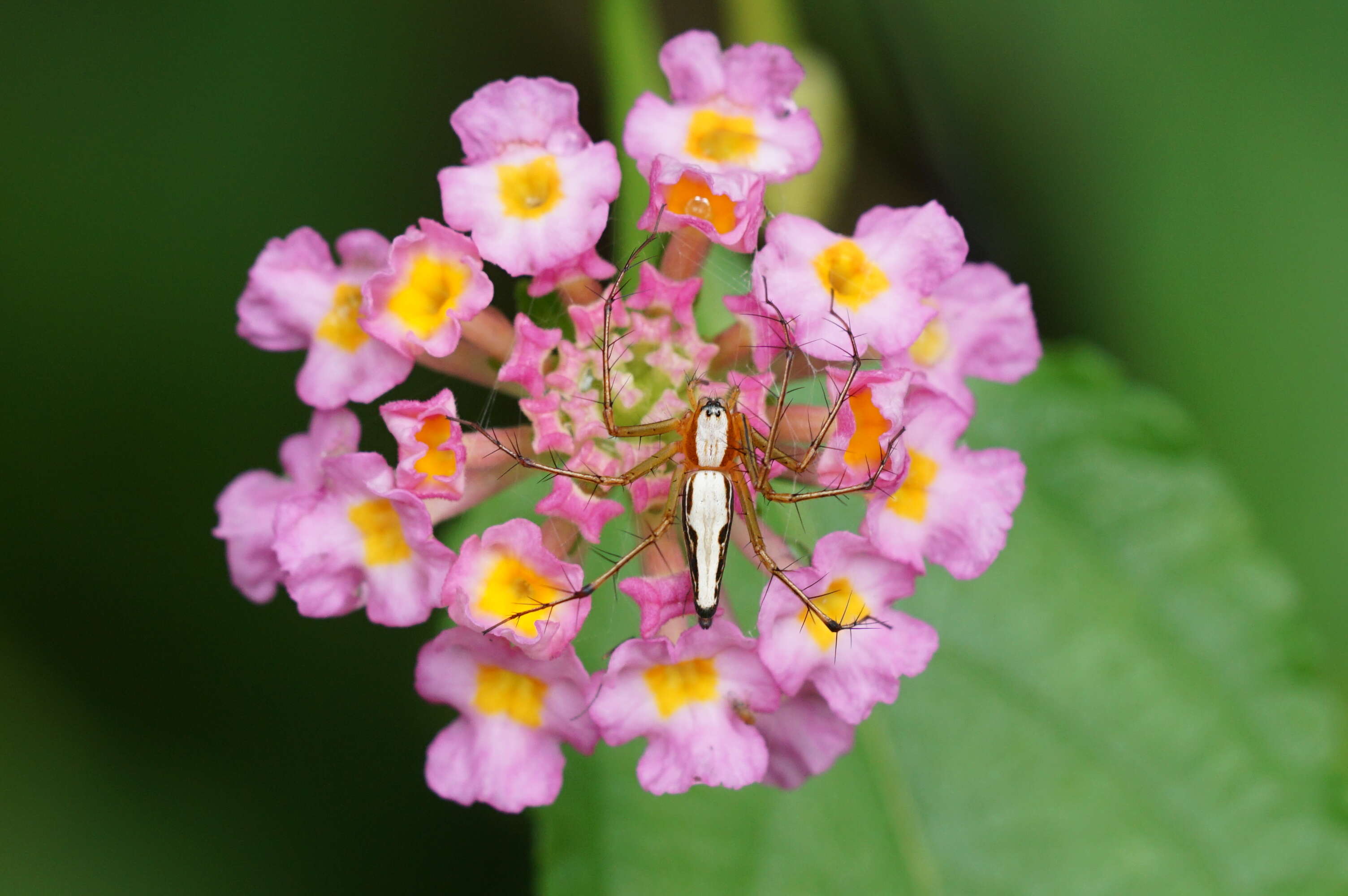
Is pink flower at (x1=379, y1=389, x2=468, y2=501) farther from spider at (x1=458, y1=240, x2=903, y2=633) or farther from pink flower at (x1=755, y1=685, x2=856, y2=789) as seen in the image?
pink flower at (x1=755, y1=685, x2=856, y2=789)

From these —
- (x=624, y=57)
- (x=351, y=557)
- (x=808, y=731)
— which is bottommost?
(x=808, y=731)

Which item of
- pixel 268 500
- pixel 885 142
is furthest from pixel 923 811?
pixel 885 142

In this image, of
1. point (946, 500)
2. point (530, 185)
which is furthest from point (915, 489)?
point (530, 185)

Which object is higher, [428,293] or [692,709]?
[428,293]

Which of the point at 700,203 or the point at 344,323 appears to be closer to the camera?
the point at 700,203

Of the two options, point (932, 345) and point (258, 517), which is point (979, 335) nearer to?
point (932, 345)

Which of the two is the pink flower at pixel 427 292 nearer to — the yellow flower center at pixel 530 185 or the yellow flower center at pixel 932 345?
the yellow flower center at pixel 530 185

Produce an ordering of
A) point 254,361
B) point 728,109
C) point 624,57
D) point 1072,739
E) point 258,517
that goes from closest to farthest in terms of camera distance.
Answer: point 728,109
point 258,517
point 1072,739
point 624,57
point 254,361

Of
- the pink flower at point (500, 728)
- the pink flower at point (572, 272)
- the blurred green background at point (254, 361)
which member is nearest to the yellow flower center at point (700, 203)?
the pink flower at point (572, 272)
